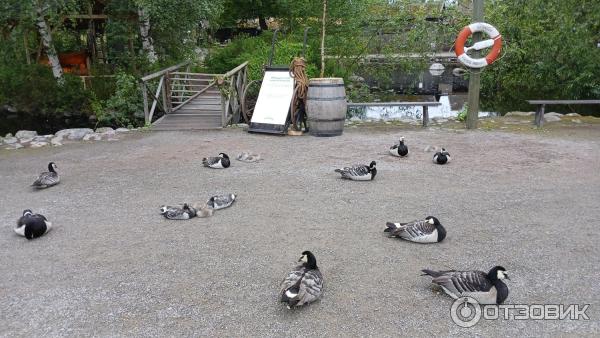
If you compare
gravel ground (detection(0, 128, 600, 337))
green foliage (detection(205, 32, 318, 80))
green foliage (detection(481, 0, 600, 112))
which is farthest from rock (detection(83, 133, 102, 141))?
green foliage (detection(481, 0, 600, 112))

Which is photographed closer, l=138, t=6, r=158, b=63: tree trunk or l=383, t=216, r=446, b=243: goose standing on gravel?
l=383, t=216, r=446, b=243: goose standing on gravel

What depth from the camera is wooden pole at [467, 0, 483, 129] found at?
8727 millimetres

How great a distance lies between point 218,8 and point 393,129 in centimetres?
642

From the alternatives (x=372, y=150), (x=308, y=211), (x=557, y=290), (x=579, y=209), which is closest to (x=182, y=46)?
(x=372, y=150)

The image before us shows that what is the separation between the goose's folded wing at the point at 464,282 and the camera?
3.12 metres

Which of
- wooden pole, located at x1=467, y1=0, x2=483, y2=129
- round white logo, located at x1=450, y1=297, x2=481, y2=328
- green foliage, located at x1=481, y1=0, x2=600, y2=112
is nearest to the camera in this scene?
round white logo, located at x1=450, y1=297, x2=481, y2=328

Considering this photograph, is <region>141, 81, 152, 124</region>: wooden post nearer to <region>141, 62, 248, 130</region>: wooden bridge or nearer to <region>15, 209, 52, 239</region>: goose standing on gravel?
<region>141, 62, 248, 130</region>: wooden bridge

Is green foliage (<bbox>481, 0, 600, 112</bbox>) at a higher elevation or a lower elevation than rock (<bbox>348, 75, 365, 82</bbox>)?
higher

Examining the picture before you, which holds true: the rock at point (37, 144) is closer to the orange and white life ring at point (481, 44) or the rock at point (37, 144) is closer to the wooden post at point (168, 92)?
the wooden post at point (168, 92)

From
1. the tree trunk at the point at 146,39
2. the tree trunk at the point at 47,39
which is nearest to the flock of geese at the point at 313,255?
the tree trunk at the point at 47,39

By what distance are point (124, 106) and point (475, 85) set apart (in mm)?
8689

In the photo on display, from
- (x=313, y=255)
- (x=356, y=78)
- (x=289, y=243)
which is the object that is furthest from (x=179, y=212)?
(x=356, y=78)

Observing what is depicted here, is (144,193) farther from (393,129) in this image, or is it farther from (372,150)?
(393,129)

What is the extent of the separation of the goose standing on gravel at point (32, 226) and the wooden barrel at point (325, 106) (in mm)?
5179
